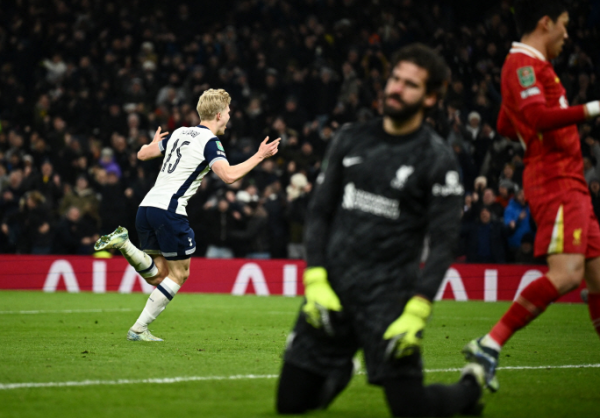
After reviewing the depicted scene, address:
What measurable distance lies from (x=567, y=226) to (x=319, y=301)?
1.92 m

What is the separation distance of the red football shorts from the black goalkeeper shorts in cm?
147

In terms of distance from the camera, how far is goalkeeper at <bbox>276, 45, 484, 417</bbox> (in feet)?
13.1

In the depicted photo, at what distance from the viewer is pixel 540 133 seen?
5.25 meters

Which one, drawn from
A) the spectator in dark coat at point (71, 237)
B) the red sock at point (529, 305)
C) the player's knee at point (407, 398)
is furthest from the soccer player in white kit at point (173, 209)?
the spectator in dark coat at point (71, 237)

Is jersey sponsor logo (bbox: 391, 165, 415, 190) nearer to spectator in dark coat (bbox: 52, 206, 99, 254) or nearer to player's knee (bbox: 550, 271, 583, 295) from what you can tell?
player's knee (bbox: 550, 271, 583, 295)

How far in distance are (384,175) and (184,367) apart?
2.62 meters

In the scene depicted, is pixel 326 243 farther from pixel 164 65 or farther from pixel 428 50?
pixel 164 65

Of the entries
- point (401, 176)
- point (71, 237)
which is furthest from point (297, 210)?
point (401, 176)

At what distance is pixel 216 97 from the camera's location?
8016 mm

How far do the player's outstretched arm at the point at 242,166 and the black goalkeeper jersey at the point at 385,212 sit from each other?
3065 millimetres

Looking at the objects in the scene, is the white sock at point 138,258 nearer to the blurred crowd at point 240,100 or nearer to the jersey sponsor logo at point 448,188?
the jersey sponsor logo at point 448,188

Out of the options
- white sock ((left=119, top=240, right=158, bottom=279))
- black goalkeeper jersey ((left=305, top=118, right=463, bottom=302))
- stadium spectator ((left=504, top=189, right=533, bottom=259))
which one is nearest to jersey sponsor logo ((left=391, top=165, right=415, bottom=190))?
black goalkeeper jersey ((left=305, top=118, right=463, bottom=302))

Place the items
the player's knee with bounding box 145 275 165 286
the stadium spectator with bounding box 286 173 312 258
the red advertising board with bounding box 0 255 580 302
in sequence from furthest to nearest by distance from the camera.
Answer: the stadium spectator with bounding box 286 173 312 258 < the red advertising board with bounding box 0 255 580 302 < the player's knee with bounding box 145 275 165 286

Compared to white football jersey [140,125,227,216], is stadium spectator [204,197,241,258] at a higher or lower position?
lower
